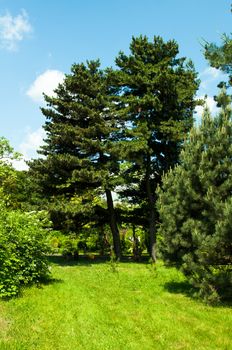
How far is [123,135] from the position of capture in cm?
2888

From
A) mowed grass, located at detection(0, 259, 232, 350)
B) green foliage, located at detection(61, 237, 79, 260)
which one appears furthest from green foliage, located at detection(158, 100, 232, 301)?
green foliage, located at detection(61, 237, 79, 260)

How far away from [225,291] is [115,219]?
17236mm

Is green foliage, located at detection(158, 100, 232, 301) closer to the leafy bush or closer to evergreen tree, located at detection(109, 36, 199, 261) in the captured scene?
the leafy bush

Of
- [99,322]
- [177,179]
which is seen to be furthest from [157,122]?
[99,322]

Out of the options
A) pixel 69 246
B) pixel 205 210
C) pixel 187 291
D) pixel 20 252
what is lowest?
pixel 187 291

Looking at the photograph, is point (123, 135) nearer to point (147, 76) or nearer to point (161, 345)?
point (147, 76)

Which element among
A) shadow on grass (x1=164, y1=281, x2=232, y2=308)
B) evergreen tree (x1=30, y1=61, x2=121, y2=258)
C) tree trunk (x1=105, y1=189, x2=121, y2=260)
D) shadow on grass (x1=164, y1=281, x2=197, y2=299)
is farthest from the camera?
tree trunk (x1=105, y1=189, x2=121, y2=260)

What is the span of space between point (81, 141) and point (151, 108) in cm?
543

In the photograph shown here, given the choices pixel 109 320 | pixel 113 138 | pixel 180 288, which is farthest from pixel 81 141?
pixel 109 320

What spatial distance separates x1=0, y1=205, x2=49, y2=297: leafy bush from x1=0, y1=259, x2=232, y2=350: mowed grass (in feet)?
1.74

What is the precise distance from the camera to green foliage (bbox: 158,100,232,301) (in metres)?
12.7

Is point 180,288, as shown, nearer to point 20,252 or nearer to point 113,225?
point 20,252

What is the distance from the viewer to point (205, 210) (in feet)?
42.9

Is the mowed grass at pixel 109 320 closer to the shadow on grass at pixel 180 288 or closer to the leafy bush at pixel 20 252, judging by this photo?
the shadow on grass at pixel 180 288
